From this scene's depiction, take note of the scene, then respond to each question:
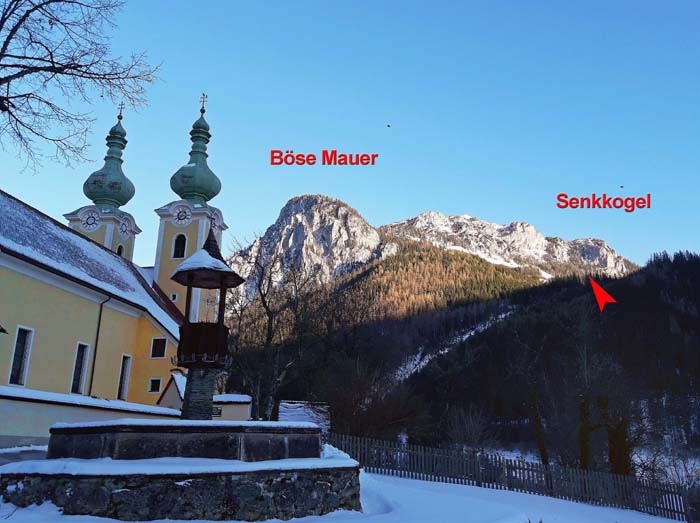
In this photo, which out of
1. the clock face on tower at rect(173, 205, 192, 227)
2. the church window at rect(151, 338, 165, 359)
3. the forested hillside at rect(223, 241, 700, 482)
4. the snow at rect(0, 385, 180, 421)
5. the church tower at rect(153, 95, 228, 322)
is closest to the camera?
the snow at rect(0, 385, 180, 421)

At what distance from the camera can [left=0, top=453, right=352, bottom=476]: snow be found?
9711mm

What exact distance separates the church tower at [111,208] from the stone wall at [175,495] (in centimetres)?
3670

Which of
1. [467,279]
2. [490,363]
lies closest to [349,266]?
[467,279]

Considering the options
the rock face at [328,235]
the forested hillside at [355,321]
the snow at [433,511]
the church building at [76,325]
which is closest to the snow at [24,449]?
the church building at [76,325]

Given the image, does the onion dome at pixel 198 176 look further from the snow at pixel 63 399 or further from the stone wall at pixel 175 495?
the stone wall at pixel 175 495

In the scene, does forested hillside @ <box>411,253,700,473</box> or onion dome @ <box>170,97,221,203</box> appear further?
onion dome @ <box>170,97,221,203</box>

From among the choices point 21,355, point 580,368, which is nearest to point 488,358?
point 580,368

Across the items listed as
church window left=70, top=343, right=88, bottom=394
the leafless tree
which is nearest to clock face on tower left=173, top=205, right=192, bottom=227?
the leafless tree

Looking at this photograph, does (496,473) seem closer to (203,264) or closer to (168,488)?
(203,264)

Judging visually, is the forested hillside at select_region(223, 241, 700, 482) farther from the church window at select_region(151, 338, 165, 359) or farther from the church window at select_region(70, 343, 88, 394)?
the church window at select_region(70, 343, 88, 394)

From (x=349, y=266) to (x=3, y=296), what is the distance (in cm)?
13814

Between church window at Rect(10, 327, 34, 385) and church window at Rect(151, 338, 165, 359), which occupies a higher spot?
church window at Rect(151, 338, 165, 359)

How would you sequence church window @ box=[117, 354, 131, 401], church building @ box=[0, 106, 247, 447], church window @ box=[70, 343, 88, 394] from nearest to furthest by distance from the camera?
church building @ box=[0, 106, 247, 447], church window @ box=[70, 343, 88, 394], church window @ box=[117, 354, 131, 401]

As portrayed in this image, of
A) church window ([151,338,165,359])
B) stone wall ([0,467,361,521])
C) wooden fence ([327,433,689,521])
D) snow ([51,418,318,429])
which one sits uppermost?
church window ([151,338,165,359])
